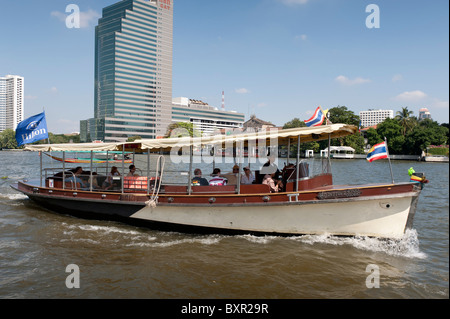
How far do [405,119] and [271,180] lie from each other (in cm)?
8875

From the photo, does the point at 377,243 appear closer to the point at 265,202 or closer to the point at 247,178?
the point at 265,202

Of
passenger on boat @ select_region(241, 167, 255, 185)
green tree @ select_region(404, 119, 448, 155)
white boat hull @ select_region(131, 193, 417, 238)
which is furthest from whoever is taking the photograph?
green tree @ select_region(404, 119, 448, 155)

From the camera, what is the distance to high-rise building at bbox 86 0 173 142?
12212cm

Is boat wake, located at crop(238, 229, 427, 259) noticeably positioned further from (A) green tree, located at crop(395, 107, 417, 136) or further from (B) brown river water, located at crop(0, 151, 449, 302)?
(A) green tree, located at crop(395, 107, 417, 136)

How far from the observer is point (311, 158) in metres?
9.52

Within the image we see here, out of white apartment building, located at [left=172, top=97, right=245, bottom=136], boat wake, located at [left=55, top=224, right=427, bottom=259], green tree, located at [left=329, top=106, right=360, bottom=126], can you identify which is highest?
white apartment building, located at [left=172, top=97, right=245, bottom=136]

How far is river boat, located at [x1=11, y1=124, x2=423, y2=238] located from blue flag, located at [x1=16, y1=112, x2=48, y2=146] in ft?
7.76

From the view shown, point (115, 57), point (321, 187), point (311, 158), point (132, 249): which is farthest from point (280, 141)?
point (115, 57)

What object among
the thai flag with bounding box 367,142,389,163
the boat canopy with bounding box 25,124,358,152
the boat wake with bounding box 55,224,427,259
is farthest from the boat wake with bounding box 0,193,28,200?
the thai flag with bounding box 367,142,389,163

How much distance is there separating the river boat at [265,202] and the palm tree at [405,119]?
3402 inches

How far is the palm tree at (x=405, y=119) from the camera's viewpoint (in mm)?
81938

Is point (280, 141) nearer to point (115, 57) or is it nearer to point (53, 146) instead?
point (53, 146)
